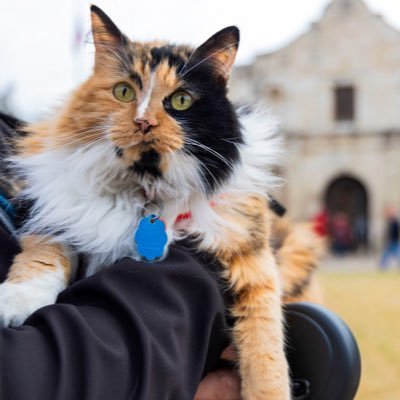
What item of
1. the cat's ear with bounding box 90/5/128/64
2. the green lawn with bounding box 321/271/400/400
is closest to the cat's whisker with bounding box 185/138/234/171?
the cat's ear with bounding box 90/5/128/64

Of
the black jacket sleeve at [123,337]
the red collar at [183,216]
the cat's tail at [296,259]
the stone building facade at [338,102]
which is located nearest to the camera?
the black jacket sleeve at [123,337]

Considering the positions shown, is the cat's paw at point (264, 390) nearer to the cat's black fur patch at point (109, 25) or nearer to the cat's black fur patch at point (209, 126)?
the cat's black fur patch at point (209, 126)

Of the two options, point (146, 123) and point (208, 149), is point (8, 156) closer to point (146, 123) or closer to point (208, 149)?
point (146, 123)

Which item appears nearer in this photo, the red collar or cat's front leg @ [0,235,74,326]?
cat's front leg @ [0,235,74,326]

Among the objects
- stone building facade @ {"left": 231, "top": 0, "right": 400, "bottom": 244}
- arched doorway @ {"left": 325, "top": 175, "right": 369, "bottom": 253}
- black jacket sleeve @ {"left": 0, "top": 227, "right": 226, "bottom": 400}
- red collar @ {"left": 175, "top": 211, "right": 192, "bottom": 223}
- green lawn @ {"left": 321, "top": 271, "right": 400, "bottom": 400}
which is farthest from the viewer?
arched doorway @ {"left": 325, "top": 175, "right": 369, "bottom": 253}

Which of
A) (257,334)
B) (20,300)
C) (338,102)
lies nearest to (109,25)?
(20,300)

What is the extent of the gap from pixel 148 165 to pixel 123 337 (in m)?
Answer: 0.47

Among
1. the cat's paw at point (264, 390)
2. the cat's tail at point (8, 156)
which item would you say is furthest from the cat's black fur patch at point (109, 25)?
the cat's paw at point (264, 390)

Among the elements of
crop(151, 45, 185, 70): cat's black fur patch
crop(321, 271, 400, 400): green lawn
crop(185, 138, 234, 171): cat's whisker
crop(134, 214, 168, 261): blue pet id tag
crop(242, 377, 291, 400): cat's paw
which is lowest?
crop(321, 271, 400, 400): green lawn

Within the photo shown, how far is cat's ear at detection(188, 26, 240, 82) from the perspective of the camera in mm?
1541

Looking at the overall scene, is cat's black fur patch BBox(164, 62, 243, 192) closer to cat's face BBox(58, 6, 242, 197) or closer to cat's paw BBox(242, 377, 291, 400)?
cat's face BBox(58, 6, 242, 197)

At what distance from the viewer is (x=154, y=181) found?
1.50 metres

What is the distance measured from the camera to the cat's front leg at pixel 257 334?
150 centimetres

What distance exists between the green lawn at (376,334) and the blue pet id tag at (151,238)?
2.08m
